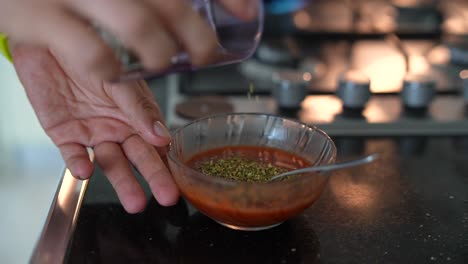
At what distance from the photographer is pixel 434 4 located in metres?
1.56

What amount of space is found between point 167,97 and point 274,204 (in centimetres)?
57

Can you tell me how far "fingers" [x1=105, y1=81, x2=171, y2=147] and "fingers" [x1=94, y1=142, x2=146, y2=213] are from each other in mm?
43

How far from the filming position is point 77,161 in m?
0.73

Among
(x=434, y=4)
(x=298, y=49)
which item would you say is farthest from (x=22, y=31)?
(x=434, y=4)

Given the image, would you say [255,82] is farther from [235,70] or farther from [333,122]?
[333,122]

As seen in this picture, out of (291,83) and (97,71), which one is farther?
(291,83)

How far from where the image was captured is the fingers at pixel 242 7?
0.56 metres

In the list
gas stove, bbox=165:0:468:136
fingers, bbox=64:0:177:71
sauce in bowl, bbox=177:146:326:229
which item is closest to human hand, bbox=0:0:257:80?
fingers, bbox=64:0:177:71

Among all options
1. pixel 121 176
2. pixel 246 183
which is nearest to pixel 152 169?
pixel 121 176

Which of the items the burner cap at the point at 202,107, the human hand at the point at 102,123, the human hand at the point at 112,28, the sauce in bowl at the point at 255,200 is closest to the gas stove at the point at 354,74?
the burner cap at the point at 202,107

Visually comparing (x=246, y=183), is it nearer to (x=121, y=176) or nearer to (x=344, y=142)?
(x=121, y=176)

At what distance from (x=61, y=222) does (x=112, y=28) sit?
33cm

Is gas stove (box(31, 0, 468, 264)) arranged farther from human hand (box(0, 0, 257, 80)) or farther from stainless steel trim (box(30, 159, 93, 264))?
human hand (box(0, 0, 257, 80))

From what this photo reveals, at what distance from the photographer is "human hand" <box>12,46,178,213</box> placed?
727mm
